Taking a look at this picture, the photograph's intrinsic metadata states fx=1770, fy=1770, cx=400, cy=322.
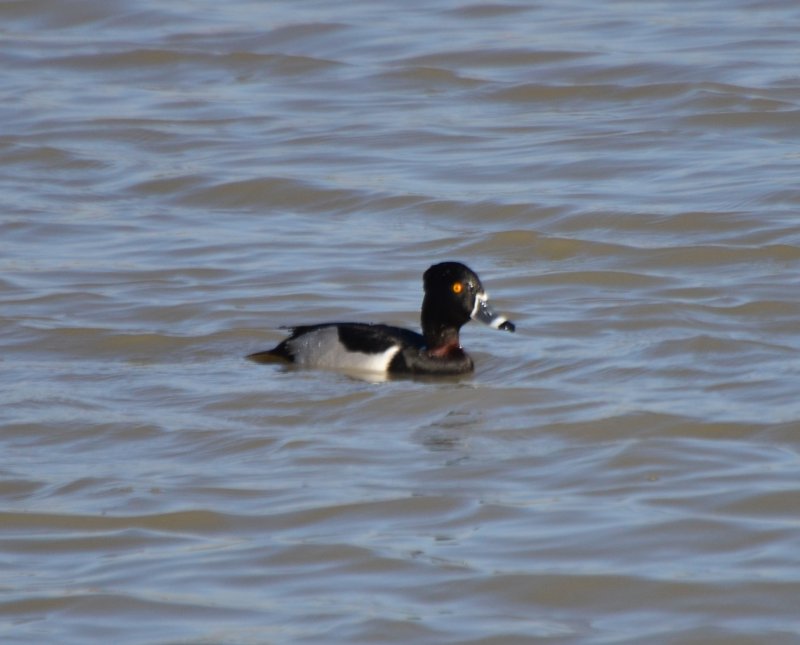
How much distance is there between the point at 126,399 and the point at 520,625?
11.5 feet

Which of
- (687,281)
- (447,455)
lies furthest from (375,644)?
(687,281)

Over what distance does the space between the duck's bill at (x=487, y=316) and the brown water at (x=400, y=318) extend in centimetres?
17

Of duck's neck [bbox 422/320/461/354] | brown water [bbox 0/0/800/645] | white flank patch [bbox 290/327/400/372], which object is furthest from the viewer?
duck's neck [bbox 422/320/461/354]

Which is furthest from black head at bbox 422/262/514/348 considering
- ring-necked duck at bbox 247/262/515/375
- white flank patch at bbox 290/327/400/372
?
white flank patch at bbox 290/327/400/372

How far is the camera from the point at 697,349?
9.16 meters

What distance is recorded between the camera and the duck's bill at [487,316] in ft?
31.2

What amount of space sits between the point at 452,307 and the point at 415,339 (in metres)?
0.27

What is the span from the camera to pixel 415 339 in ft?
31.4

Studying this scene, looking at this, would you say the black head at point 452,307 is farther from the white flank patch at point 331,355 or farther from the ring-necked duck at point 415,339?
the white flank patch at point 331,355

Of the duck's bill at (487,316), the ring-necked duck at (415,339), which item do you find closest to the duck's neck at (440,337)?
the ring-necked duck at (415,339)

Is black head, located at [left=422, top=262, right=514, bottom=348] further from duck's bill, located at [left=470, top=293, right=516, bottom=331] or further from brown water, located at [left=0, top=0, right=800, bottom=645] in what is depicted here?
brown water, located at [left=0, top=0, right=800, bottom=645]

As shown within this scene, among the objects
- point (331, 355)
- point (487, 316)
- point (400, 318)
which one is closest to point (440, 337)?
point (487, 316)

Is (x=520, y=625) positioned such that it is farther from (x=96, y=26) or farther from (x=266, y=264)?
(x=96, y=26)

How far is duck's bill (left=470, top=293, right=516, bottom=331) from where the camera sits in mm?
9508
